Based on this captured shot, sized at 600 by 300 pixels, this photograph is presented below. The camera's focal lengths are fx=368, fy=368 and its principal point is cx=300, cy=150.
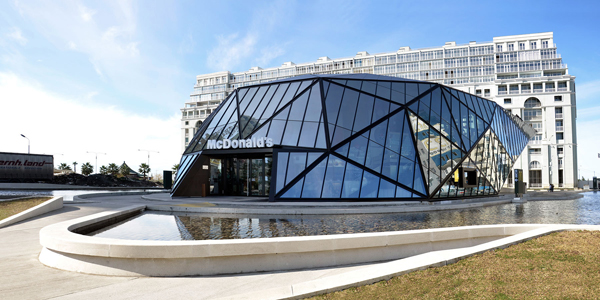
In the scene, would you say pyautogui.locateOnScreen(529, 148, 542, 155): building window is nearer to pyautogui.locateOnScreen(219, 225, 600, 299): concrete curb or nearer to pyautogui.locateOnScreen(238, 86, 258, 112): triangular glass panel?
pyautogui.locateOnScreen(238, 86, 258, 112): triangular glass panel

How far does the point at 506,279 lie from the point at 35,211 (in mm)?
18808

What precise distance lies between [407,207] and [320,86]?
12.0 meters

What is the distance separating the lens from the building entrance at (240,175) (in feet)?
102

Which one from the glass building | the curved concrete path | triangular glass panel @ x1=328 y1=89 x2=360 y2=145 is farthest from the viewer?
triangular glass panel @ x1=328 y1=89 x2=360 y2=145

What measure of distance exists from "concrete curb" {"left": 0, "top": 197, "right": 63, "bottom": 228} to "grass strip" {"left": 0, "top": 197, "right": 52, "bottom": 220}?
0.51 m

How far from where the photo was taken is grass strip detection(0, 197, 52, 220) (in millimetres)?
16203

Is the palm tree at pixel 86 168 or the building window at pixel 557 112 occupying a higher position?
the building window at pixel 557 112

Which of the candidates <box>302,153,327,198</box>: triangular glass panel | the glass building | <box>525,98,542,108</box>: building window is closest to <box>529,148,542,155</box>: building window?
<box>525,98,542,108</box>: building window

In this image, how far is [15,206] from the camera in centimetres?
1800

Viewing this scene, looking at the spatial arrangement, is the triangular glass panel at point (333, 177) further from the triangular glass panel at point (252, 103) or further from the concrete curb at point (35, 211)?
the concrete curb at point (35, 211)

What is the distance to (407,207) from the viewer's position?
20344mm

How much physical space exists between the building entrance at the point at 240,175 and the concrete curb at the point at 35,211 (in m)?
13.9

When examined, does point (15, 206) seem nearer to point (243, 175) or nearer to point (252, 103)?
point (243, 175)

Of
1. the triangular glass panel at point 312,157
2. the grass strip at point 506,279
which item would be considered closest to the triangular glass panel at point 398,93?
the triangular glass panel at point 312,157
